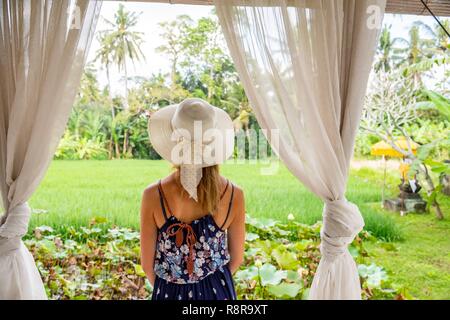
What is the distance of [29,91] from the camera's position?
166 cm

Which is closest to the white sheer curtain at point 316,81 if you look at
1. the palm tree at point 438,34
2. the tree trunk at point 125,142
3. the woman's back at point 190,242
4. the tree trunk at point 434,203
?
the woman's back at point 190,242

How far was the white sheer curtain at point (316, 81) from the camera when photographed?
5.49 ft

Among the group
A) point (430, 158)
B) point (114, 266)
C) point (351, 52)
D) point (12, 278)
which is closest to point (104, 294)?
point (114, 266)

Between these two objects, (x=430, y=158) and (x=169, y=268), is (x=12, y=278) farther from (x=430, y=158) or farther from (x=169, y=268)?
(x=430, y=158)

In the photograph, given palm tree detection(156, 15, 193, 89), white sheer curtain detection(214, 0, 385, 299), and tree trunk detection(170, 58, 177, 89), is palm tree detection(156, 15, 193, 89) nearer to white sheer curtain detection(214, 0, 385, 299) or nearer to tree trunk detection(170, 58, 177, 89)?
tree trunk detection(170, 58, 177, 89)

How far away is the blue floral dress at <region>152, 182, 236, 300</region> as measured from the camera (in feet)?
5.06

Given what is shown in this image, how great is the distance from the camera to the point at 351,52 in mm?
1717

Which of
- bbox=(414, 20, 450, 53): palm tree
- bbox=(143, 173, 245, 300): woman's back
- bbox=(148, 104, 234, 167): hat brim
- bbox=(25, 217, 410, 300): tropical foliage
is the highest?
bbox=(414, 20, 450, 53): palm tree

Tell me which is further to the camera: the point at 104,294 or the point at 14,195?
the point at 104,294

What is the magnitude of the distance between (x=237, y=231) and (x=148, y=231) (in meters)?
0.38

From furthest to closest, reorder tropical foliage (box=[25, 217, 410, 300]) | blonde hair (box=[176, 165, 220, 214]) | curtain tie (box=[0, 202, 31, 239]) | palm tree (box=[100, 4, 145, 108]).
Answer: tropical foliage (box=[25, 217, 410, 300])
palm tree (box=[100, 4, 145, 108])
curtain tie (box=[0, 202, 31, 239])
blonde hair (box=[176, 165, 220, 214])

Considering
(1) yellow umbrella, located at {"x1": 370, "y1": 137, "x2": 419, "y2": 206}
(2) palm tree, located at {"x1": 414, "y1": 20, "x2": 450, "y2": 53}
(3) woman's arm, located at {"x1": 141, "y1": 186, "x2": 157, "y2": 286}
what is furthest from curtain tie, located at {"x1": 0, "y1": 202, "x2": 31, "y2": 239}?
(2) palm tree, located at {"x1": 414, "y1": 20, "x2": 450, "y2": 53}

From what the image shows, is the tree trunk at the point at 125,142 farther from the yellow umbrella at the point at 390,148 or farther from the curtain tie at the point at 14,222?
the yellow umbrella at the point at 390,148
